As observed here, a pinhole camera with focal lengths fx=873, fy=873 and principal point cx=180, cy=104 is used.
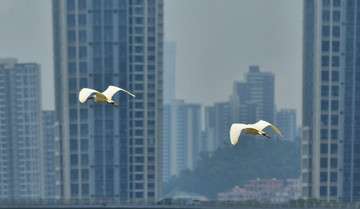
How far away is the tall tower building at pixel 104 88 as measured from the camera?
165m

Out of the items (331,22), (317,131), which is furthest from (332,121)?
(331,22)

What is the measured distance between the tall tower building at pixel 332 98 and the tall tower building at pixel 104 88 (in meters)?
30.0

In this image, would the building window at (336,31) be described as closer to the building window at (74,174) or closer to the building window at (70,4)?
the building window at (70,4)

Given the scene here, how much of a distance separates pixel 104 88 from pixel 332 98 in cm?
4407

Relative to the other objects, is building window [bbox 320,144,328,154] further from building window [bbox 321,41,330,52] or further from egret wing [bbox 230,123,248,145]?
egret wing [bbox 230,123,248,145]

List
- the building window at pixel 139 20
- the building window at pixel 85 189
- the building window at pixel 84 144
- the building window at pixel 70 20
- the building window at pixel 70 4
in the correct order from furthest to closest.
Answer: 1. the building window at pixel 85 189
2. the building window at pixel 84 144
3. the building window at pixel 70 20
4. the building window at pixel 139 20
5. the building window at pixel 70 4

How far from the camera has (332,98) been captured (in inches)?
6658

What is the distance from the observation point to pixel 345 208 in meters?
142

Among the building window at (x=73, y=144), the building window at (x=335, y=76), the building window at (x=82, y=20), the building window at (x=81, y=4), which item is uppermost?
the building window at (x=81, y=4)

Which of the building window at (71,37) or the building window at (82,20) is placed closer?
the building window at (82,20)

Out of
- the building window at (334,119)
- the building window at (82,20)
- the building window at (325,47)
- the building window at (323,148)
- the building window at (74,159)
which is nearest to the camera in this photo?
the building window at (82,20)

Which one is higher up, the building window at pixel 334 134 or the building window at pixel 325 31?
the building window at pixel 325 31

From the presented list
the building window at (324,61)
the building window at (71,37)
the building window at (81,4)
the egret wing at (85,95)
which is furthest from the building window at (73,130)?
the egret wing at (85,95)

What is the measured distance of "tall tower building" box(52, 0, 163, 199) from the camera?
165250mm
